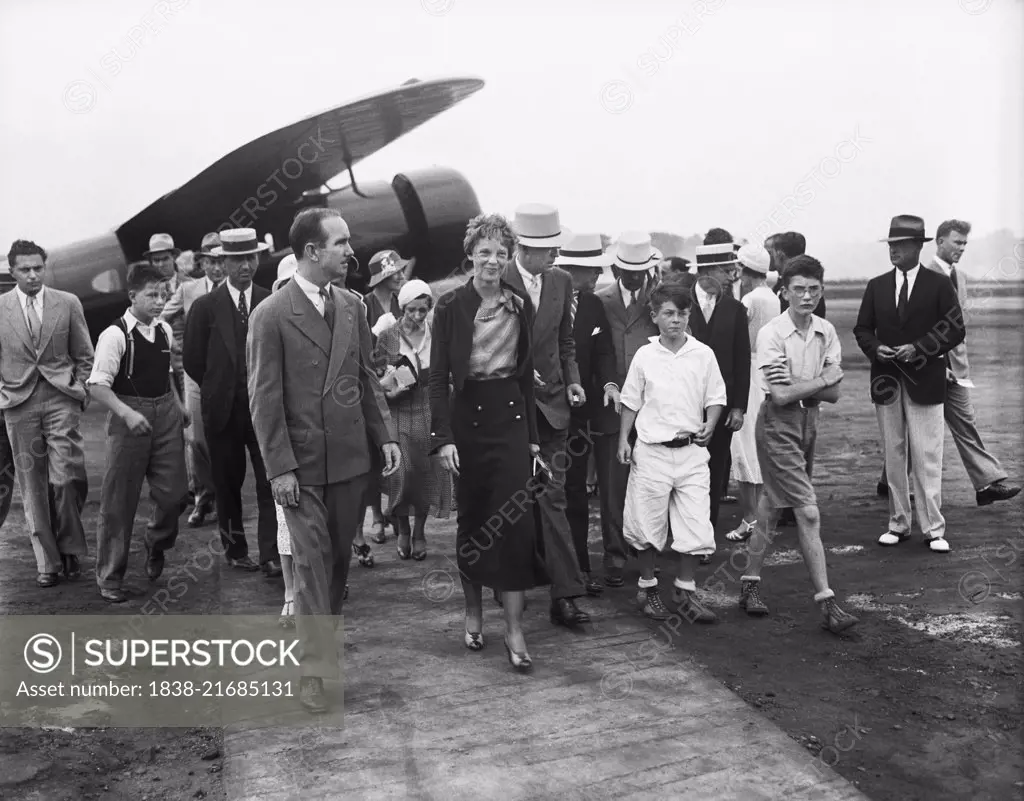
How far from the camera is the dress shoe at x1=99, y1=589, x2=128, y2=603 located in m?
5.11

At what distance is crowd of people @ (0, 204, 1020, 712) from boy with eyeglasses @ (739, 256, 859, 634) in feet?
0.04

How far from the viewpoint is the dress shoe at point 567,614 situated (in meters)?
4.67

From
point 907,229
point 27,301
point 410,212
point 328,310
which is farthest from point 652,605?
point 410,212

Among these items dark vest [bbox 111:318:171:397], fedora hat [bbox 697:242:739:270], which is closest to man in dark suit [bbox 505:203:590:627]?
fedora hat [bbox 697:242:739:270]

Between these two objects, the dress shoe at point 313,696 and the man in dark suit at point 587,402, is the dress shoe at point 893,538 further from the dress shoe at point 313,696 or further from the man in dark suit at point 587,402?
the dress shoe at point 313,696

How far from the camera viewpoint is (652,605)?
4848 millimetres

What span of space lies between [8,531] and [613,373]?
4317 millimetres

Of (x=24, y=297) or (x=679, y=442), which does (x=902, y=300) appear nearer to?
(x=679, y=442)

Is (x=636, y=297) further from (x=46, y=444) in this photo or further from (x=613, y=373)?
(x=46, y=444)

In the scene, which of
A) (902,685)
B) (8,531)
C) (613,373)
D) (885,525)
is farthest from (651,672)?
(8,531)

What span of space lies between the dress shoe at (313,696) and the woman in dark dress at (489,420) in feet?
2.72

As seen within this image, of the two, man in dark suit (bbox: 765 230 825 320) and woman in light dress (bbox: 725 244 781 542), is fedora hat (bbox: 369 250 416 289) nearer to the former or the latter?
woman in light dress (bbox: 725 244 781 542)

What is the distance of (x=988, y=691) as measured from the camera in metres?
3.86

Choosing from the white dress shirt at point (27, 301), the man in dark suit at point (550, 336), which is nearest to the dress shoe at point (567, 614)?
the man in dark suit at point (550, 336)
